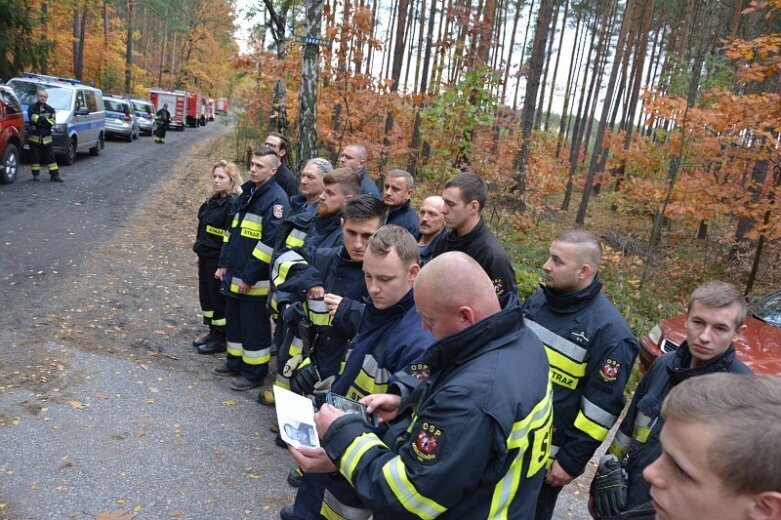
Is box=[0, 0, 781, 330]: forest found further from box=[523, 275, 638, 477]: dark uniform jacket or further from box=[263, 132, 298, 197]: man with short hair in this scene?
box=[523, 275, 638, 477]: dark uniform jacket

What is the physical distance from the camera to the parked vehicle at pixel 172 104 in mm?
36559

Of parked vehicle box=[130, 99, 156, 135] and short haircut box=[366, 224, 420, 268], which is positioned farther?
parked vehicle box=[130, 99, 156, 135]

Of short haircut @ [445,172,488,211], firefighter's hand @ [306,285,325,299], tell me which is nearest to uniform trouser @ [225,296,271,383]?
firefighter's hand @ [306,285,325,299]

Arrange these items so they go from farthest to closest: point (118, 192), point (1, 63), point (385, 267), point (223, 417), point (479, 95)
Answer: point (1, 63) < point (118, 192) < point (479, 95) < point (223, 417) < point (385, 267)

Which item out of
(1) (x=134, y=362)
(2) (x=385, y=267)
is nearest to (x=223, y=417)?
(1) (x=134, y=362)

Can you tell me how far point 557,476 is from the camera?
2842mm

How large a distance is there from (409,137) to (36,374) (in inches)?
605

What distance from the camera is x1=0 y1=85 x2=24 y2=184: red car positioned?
1124 cm

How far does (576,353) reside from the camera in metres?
2.87

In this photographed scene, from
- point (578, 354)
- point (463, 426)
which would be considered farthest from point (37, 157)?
point (463, 426)

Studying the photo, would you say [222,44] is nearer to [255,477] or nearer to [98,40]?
[98,40]

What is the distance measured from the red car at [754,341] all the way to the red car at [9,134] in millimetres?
12524

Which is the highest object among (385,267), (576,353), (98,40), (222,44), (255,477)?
(222,44)

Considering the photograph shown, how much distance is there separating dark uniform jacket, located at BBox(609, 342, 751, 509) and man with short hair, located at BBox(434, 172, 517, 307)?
1193 millimetres
